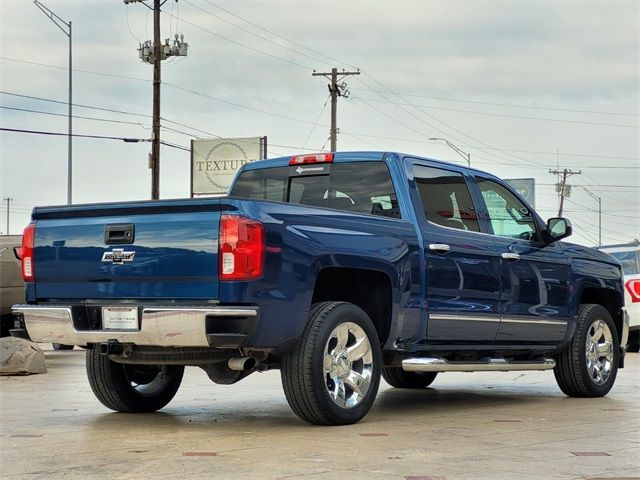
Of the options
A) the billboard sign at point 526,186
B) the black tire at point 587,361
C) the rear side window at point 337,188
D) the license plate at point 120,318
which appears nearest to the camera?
the license plate at point 120,318

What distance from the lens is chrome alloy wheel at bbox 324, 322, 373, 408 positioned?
8500mm

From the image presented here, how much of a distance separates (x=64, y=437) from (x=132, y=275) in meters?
1.18

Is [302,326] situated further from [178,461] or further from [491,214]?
[491,214]

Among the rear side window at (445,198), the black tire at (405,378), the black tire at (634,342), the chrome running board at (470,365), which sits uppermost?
the rear side window at (445,198)

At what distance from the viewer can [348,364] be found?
8.61m

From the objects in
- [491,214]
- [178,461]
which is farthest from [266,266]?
[491,214]

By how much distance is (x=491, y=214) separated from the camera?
35.1 ft

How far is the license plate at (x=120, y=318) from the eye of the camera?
8.14 meters

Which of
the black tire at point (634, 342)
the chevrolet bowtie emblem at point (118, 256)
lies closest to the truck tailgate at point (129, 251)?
the chevrolet bowtie emblem at point (118, 256)

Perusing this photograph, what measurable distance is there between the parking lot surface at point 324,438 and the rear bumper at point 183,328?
64 cm

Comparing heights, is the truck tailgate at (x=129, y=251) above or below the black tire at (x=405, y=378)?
above

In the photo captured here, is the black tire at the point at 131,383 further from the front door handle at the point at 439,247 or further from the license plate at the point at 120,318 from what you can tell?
the front door handle at the point at 439,247

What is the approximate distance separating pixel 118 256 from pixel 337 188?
7.52 feet

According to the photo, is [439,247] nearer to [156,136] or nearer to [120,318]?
[120,318]
